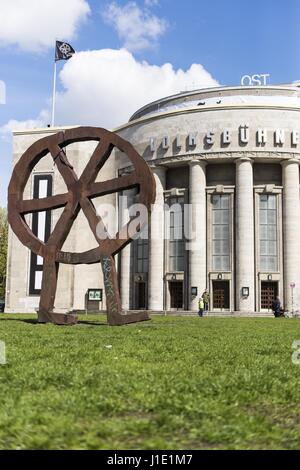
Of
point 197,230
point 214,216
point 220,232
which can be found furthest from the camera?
point 214,216

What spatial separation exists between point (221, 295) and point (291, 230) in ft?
29.4

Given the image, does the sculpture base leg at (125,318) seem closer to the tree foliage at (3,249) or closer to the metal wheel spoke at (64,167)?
the metal wheel spoke at (64,167)

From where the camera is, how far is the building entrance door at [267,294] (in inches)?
1934

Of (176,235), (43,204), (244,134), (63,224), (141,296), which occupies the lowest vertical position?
(141,296)

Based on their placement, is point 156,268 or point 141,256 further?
A: point 141,256

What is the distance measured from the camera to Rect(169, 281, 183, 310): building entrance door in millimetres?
50906

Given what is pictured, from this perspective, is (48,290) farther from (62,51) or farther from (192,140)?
(62,51)

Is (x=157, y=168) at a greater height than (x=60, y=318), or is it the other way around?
(x=157, y=168)

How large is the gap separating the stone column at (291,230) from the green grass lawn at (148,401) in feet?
131

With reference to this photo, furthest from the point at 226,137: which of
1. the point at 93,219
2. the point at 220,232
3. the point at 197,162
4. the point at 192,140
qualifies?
the point at 93,219

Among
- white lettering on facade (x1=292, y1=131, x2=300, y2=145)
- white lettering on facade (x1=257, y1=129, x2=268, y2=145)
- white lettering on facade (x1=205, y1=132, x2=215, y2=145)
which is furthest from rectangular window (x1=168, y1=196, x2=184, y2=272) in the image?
white lettering on facade (x1=292, y1=131, x2=300, y2=145)

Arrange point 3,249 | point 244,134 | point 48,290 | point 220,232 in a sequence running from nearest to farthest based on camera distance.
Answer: point 48,290 → point 244,134 → point 220,232 → point 3,249

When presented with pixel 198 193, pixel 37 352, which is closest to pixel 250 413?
pixel 37 352

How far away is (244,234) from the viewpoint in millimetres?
47562
